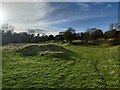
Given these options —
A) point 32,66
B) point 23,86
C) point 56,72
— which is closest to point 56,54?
point 32,66

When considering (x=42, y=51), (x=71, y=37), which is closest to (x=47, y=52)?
(x=42, y=51)

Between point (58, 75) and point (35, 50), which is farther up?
point (35, 50)

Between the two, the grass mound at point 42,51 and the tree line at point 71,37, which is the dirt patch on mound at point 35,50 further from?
the tree line at point 71,37

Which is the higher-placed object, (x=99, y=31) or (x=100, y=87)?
(x=99, y=31)

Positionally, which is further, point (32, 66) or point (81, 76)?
point (32, 66)

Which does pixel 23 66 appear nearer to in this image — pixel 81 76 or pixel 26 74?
pixel 26 74

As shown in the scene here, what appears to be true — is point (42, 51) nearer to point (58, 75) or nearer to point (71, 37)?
point (58, 75)

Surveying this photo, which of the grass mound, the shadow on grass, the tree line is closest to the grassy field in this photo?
the shadow on grass

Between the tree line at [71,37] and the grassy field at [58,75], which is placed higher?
the tree line at [71,37]

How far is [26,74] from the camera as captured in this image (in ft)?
74.0

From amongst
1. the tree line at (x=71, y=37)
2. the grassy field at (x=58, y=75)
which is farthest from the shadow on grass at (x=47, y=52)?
the tree line at (x=71, y=37)

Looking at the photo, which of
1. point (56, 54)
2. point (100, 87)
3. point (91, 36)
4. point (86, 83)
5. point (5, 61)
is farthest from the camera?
point (91, 36)

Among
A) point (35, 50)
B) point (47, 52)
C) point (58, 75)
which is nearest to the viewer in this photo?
point (58, 75)

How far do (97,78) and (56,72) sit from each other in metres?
4.54
